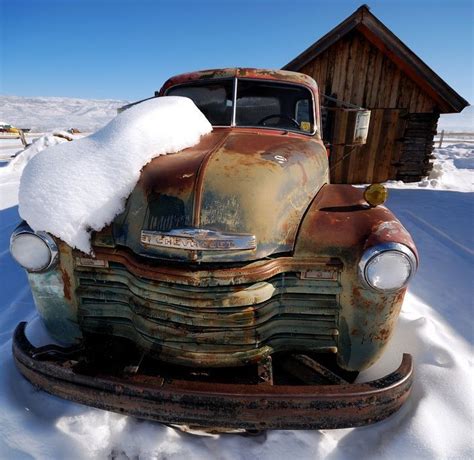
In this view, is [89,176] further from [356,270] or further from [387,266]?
[387,266]

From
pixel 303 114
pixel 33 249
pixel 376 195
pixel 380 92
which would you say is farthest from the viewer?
pixel 380 92

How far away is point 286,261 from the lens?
5.84ft

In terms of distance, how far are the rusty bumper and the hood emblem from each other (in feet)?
2.04

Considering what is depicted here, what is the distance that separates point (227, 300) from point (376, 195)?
1090 millimetres

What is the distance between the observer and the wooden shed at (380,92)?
7559 millimetres

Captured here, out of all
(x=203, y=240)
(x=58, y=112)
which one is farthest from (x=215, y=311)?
(x=58, y=112)

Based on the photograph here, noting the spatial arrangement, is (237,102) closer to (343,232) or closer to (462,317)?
(343,232)

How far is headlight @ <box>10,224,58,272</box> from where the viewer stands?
188 centimetres

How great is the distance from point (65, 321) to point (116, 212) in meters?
0.76

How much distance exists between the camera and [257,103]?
3.30 m

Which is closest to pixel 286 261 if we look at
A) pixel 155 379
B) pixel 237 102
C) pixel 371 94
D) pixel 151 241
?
pixel 151 241

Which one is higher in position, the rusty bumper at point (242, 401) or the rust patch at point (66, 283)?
the rust patch at point (66, 283)

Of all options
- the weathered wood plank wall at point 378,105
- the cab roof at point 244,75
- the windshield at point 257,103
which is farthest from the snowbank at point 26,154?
the windshield at point 257,103

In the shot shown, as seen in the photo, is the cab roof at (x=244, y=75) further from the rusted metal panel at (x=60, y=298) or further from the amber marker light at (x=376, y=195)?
the rusted metal panel at (x=60, y=298)
